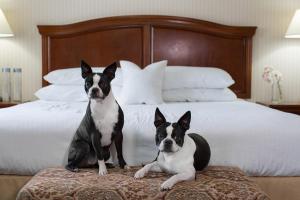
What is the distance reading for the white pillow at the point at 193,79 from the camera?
3.30 meters

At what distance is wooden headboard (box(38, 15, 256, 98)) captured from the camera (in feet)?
12.5

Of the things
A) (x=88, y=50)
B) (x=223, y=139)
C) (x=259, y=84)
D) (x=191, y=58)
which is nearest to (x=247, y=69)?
→ (x=259, y=84)

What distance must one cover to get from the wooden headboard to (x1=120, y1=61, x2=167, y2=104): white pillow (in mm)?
592

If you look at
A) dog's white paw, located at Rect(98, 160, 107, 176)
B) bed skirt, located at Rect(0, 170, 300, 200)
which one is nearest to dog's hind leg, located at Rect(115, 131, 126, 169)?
dog's white paw, located at Rect(98, 160, 107, 176)

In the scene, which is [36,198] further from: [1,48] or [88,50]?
[1,48]

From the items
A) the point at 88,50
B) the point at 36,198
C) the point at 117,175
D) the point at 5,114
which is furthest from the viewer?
the point at 88,50

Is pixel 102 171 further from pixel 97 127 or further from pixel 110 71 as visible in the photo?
pixel 110 71

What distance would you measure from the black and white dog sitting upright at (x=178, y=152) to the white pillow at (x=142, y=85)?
125cm

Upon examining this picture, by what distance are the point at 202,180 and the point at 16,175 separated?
0.93m

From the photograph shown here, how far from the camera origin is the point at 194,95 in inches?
129

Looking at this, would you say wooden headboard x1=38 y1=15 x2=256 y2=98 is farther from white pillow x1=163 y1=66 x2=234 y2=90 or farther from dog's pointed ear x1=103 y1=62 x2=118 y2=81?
dog's pointed ear x1=103 y1=62 x2=118 y2=81

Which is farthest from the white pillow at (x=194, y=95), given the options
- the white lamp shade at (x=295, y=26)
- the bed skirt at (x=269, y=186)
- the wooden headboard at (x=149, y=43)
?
the bed skirt at (x=269, y=186)

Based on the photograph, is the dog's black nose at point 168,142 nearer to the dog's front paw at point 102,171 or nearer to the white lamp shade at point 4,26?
the dog's front paw at point 102,171

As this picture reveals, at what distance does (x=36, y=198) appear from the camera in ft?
5.19
